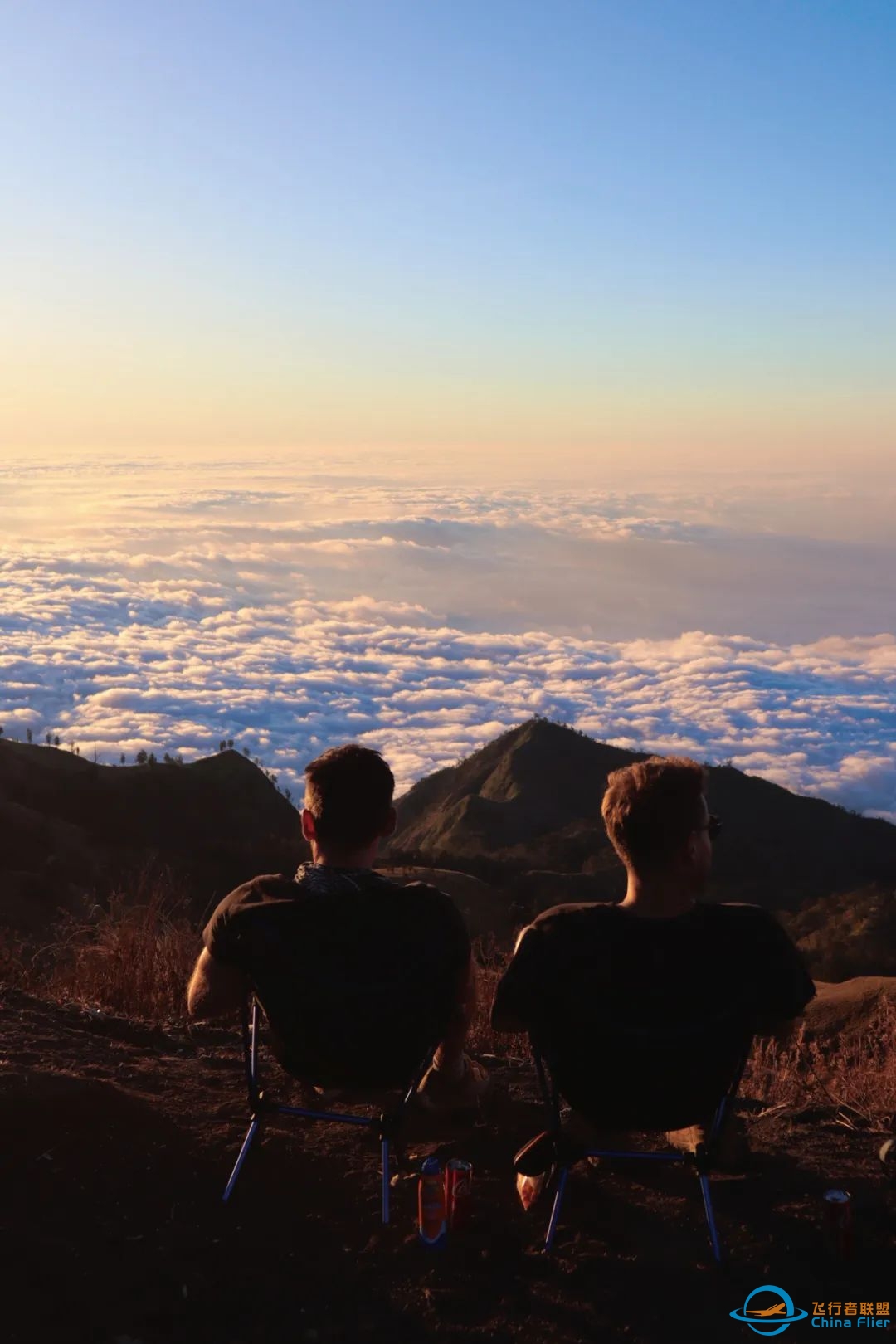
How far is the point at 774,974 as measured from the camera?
143 inches

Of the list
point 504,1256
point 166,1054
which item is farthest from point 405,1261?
point 166,1054

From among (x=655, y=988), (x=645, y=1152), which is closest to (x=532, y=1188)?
(x=645, y=1152)

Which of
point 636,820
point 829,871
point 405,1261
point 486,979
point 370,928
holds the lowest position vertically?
point 829,871

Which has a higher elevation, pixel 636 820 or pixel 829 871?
pixel 636 820

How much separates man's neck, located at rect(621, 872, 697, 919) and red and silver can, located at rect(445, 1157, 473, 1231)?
100 cm

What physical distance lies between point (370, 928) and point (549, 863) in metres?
27.2

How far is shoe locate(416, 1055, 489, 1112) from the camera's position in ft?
14.5

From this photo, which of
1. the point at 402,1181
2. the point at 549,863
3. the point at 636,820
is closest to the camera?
the point at 636,820

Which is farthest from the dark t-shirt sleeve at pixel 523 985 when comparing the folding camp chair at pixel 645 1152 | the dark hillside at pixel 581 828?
the dark hillside at pixel 581 828

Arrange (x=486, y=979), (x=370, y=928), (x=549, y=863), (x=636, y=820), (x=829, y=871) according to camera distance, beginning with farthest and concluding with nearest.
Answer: (x=829, y=871), (x=549, y=863), (x=486, y=979), (x=370, y=928), (x=636, y=820)

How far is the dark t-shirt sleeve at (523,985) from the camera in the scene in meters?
3.68

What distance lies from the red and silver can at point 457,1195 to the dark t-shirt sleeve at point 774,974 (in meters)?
1.03

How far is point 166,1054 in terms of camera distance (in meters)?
5.73

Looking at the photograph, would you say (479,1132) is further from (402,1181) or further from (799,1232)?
(799,1232)
